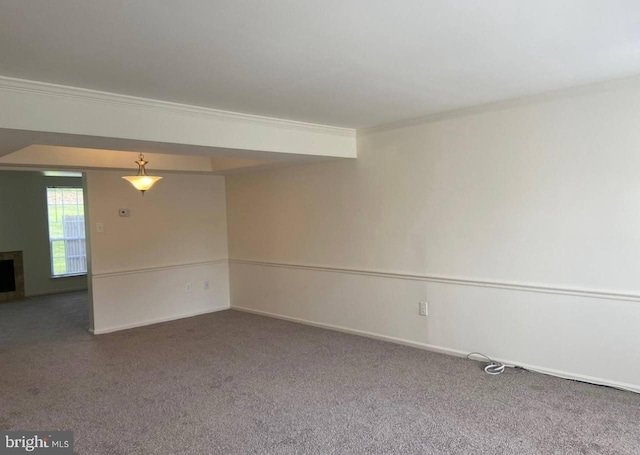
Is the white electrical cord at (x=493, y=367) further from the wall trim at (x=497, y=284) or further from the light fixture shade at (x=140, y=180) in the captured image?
the light fixture shade at (x=140, y=180)

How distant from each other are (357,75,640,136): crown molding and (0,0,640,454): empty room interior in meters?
0.02

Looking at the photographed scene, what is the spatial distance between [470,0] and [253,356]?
3414 millimetres

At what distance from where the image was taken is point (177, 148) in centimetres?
368

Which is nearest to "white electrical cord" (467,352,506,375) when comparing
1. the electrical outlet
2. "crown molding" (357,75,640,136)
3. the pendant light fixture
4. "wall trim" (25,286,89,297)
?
the electrical outlet

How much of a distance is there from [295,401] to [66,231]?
6971 millimetres

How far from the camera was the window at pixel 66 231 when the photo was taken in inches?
320

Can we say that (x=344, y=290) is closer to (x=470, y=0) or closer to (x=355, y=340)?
(x=355, y=340)

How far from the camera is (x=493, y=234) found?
146 inches

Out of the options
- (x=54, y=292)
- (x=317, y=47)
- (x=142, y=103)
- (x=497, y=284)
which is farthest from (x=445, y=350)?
(x=54, y=292)

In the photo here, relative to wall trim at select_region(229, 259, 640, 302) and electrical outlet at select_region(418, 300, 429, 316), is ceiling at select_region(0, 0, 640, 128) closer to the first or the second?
wall trim at select_region(229, 259, 640, 302)

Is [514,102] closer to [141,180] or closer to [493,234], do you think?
[493,234]

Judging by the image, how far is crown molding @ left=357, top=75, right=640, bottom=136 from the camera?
9.98ft

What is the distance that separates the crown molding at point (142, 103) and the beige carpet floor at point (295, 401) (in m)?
2.14

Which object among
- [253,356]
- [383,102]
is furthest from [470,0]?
[253,356]
